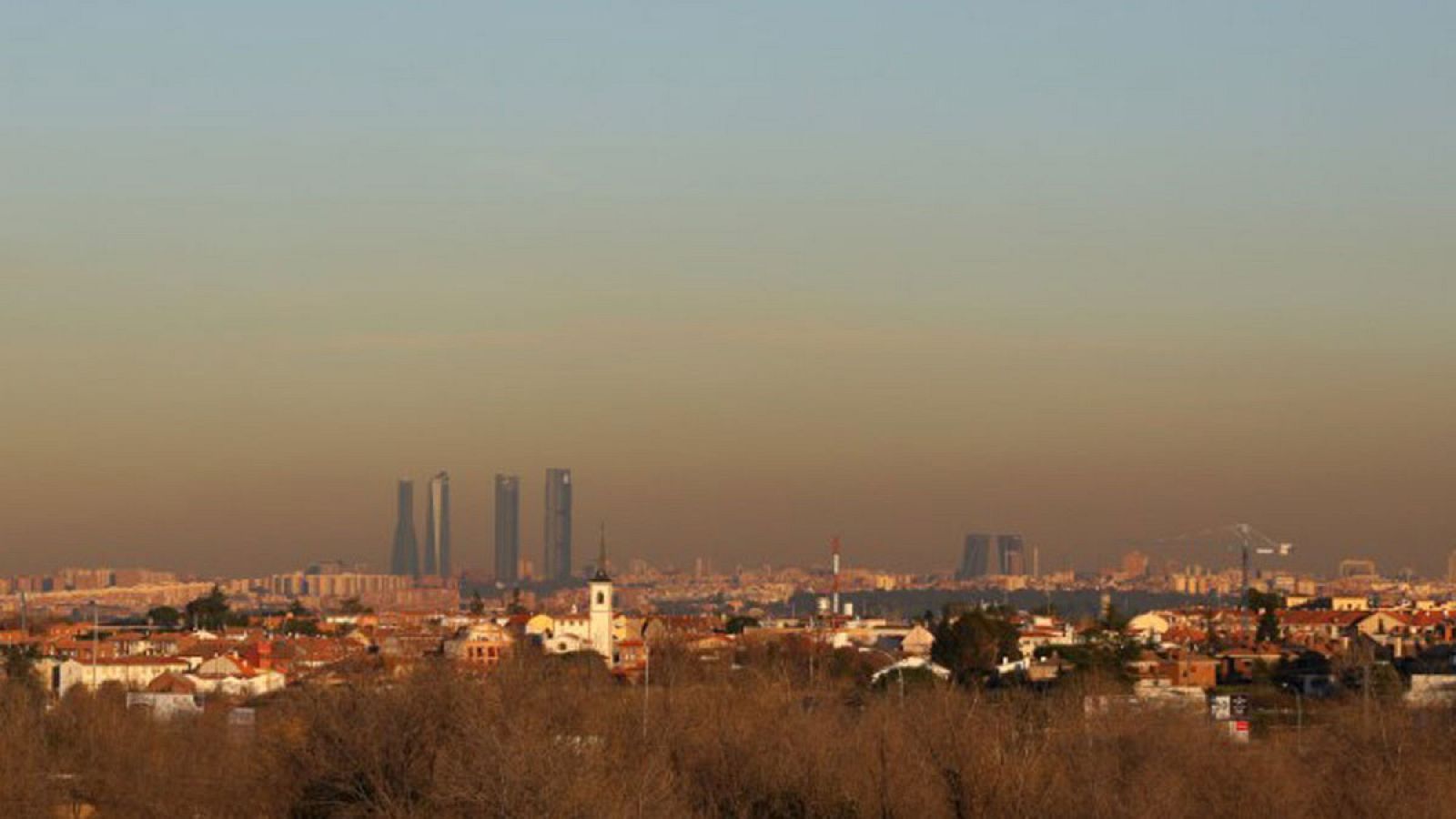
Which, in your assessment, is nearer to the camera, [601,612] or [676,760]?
[676,760]

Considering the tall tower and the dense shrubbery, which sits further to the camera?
the tall tower

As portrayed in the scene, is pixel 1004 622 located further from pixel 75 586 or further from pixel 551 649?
pixel 75 586

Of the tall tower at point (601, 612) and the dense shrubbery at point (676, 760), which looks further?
the tall tower at point (601, 612)

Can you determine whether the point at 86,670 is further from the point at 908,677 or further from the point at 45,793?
the point at 45,793

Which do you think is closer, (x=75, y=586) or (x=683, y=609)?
(x=683, y=609)

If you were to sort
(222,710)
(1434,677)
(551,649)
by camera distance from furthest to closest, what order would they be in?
(551,649)
(1434,677)
(222,710)

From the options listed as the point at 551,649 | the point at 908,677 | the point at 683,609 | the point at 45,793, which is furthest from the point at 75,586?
the point at 45,793

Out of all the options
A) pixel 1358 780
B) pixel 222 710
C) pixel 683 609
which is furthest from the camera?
A: pixel 683 609
